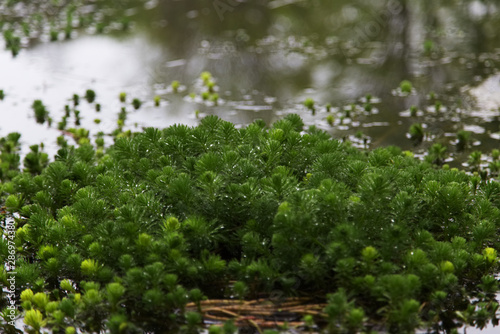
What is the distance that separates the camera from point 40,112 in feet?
23.6

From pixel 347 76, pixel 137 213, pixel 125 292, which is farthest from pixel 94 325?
pixel 347 76

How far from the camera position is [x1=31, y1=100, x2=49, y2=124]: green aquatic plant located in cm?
718

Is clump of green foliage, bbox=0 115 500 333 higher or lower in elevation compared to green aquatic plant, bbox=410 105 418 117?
lower

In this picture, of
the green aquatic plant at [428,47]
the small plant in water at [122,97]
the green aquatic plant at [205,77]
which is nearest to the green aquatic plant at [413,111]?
the green aquatic plant at [428,47]

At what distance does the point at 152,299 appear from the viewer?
3.21m

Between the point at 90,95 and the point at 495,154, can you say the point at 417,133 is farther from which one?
the point at 90,95

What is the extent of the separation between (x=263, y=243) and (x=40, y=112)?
4692 millimetres

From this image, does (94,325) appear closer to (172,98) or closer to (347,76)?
(172,98)

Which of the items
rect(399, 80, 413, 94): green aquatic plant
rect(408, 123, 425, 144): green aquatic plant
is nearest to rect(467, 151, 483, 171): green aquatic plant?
rect(408, 123, 425, 144): green aquatic plant

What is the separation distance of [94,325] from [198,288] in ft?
2.11

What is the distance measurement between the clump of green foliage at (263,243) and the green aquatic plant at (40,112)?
335cm

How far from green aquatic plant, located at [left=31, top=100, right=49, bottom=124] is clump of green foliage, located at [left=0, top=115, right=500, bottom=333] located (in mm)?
3349

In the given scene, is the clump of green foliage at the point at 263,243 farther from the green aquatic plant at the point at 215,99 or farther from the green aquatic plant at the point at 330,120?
the green aquatic plant at the point at 215,99

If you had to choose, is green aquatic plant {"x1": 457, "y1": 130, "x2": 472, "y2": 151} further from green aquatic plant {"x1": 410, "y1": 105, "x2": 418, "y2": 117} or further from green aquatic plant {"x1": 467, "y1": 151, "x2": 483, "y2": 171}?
green aquatic plant {"x1": 410, "y1": 105, "x2": 418, "y2": 117}
